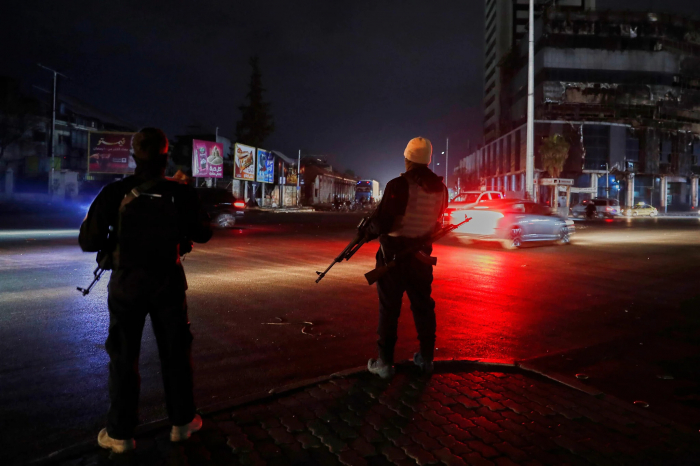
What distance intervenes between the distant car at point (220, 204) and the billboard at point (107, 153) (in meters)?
25.8

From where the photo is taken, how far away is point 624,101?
63438 mm

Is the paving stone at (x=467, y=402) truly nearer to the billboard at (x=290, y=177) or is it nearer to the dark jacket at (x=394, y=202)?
the dark jacket at (x=394, y=202)

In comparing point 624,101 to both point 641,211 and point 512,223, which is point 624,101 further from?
point 512,223

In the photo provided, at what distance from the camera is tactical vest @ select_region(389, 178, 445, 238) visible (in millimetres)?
4164

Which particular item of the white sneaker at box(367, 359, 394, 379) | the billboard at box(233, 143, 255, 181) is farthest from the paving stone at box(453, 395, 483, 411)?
the billboard at box(233, 143, 255, 181)

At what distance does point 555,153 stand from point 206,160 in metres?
35.3

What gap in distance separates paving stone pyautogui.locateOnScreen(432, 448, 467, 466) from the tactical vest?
5.52 ft

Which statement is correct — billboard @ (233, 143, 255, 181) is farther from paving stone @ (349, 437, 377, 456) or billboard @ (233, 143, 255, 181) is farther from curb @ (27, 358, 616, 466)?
paving stone @ (349, 437, 377, 456)

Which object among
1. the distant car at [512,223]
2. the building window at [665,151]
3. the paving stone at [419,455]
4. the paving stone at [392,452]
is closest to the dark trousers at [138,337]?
the paving stone at [392,452]

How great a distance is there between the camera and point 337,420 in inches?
134

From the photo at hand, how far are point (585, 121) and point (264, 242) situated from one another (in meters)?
54.3

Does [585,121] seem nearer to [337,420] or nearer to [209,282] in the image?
[209,282]

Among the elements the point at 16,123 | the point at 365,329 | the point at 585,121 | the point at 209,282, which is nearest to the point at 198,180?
the point at 16,123

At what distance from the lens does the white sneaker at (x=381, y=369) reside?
13.6 ft
